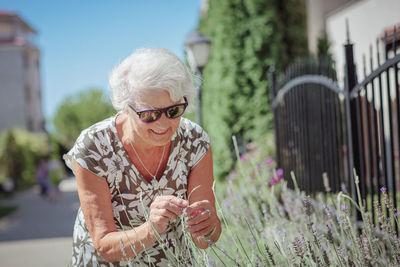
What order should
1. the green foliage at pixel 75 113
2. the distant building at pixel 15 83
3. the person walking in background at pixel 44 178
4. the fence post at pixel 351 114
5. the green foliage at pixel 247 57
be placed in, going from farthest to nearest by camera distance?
the green foliage at pixel 75 113 → the distant building at pixel 15 83 → the person walking in background at pixel 44 178 → the green foliage at pixel 247 57 → the fence post at pixel 351 114

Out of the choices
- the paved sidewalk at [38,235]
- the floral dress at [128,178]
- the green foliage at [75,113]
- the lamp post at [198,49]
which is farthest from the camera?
the green foliage at [75,113]

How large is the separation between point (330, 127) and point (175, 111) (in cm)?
265

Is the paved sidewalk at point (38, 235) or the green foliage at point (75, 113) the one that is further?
the green foliage at point (75, 113)

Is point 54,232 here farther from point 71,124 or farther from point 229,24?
point 71,124

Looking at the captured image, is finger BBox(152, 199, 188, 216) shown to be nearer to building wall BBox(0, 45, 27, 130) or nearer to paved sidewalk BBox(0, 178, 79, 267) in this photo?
paved sidewalk BBox(0, 178, 79, 267)

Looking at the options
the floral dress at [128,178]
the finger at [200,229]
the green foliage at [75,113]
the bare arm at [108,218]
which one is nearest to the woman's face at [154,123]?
the floral dress at [128,178]

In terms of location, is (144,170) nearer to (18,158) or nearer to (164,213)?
(164,213)

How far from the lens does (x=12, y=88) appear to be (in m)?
35.0

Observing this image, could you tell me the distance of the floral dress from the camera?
1.65m

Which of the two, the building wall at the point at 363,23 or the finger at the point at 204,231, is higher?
the building wall at the point at 363,23

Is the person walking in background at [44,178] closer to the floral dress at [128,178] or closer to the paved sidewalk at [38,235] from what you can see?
the paved sidewalk at [38,235]

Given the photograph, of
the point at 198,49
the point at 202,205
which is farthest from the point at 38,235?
the point at 202,205

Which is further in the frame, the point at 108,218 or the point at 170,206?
the point at 108,218

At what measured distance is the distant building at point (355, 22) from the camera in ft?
22.6
